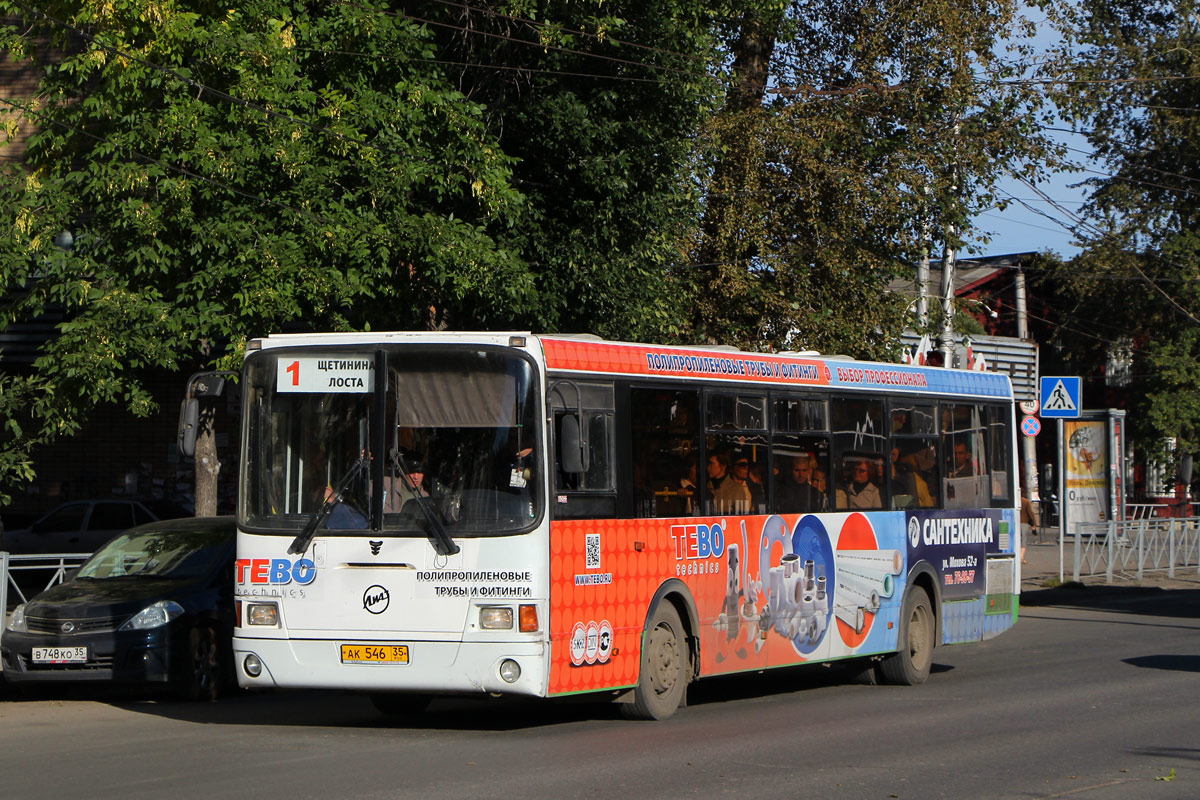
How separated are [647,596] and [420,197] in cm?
769

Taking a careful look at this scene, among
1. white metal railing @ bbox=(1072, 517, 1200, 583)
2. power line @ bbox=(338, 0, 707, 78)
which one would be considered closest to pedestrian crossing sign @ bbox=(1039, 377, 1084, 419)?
white metal railing @ bbox=(1072, 517, 1200, 583)

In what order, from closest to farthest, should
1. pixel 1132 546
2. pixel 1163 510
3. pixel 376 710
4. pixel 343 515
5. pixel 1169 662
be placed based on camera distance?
pixel 343 515 → pixel 376 710 → pixel 1169 662 → pixel 1132 546 → pixel 1163 510

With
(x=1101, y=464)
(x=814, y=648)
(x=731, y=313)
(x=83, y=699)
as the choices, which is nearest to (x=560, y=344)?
(x=814, y=648)

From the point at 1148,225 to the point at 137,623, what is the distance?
127 feet

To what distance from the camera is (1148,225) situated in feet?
148

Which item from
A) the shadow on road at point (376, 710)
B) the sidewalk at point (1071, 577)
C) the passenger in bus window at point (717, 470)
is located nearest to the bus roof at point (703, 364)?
the passenger in bus window at point (717, 470)

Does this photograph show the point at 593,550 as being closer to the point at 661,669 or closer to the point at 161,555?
the point at 661,669

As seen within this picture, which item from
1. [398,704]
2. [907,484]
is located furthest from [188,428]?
[907,484]

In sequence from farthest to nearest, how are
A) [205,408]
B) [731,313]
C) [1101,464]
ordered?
[1101,464] → [731,313] → [205,408]

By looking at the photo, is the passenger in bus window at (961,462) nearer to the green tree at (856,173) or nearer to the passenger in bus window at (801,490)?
the passenger in bus window at (801,490)

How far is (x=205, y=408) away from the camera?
17.5 metres

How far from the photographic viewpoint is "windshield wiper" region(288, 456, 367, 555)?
10594 mm

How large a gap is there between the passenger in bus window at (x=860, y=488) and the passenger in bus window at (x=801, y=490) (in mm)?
412

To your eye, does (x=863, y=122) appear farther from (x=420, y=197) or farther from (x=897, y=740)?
(x=897, y=740)
